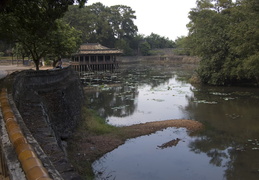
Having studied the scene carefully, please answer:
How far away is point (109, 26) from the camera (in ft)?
256

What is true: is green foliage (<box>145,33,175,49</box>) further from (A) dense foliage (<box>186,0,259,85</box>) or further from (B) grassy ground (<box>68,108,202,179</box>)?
(B) grassy ground (<box>68,108,202,179</box>)

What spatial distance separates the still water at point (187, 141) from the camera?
41.3 ft

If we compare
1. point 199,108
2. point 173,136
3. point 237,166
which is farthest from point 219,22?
point 237,166

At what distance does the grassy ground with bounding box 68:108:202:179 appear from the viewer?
1258 centimetres

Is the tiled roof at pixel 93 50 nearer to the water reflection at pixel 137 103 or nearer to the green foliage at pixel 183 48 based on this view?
the green foliage at pixel 183 48

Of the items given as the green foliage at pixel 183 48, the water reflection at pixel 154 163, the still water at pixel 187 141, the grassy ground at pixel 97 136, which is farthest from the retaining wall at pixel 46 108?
the green foliage at pixel 183 48

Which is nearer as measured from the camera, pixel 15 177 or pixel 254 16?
pixel 15 177

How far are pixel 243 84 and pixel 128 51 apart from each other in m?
54.8

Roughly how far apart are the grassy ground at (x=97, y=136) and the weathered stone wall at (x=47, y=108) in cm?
73

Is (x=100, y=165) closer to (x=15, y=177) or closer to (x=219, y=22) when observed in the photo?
(x=15, y=177)

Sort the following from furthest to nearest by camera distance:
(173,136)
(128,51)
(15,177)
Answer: (128,51) < (173,136) < (15,177)

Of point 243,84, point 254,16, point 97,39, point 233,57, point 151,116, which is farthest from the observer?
point 97,39

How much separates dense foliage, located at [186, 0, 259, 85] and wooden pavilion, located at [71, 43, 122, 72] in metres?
24.1

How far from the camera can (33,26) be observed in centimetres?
1144
